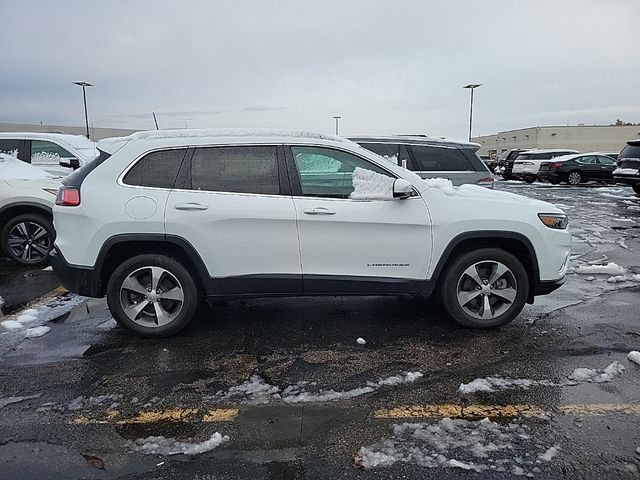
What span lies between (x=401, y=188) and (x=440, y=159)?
5018mm

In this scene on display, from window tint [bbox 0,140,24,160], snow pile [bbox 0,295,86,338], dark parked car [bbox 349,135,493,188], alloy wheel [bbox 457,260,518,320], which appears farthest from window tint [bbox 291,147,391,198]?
window tint [bbox 0,140,24,160]

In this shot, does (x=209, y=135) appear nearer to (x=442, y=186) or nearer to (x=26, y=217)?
(x=442, y=186)

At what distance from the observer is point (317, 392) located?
11.5 feet

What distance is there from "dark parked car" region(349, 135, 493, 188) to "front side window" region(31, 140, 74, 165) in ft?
18.7

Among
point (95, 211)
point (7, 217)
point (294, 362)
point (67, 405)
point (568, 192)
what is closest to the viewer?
point (67, 405)

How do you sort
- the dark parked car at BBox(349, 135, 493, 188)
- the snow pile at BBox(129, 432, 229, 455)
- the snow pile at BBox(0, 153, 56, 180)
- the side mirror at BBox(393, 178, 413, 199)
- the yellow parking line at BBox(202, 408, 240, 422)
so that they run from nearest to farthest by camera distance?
the snow pile at BBox(129, 432, 229, 455)
the yellow parking line at BBox(202, 408, 240, 422)
the side mirror at BBox(393, 178, 413, 199)
the snow pile at BBox(0, 153, 56, 180)
the dark parked car at BBox(349, 135, 493, 188)

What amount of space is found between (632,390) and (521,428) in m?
1.08

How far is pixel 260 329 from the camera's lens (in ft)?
15.5

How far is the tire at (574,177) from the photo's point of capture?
24.4 metres

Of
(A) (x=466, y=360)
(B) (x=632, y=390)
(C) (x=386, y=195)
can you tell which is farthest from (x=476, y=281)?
(B) (x=632, y=390)

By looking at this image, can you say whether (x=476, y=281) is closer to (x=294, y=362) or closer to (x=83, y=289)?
(x=294, y=362)

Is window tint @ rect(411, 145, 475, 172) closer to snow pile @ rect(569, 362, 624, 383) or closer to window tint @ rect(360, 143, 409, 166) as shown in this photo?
window tint @ rect(360, 143, 409, 166)

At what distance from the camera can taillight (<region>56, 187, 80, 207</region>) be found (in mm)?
4324

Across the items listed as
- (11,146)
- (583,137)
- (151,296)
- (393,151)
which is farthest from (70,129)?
(583,137)
